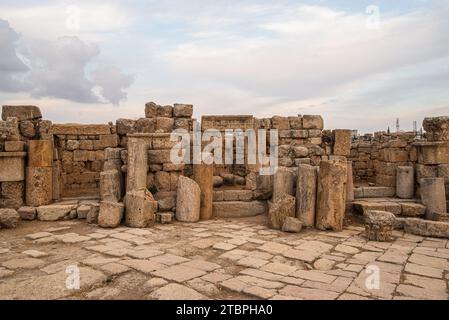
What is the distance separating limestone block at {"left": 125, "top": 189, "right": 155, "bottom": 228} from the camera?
820cm

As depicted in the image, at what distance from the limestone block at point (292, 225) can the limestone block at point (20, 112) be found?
24.1 ft

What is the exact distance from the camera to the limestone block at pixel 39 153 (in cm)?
897

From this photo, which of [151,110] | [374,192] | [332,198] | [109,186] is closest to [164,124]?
[151,110]

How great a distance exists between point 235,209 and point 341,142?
4.75 metres

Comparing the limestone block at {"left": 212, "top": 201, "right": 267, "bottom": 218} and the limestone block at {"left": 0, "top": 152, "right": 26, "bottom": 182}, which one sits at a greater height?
the limestone block at {"left": 0, "top": 152, "right": 26, "bottom": 182}

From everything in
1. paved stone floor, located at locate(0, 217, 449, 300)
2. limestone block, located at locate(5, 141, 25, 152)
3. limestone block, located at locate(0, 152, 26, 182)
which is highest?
limestone block, located at locate(5, 141, 25, 152)

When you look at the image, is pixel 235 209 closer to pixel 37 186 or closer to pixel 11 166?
pixel 37 186

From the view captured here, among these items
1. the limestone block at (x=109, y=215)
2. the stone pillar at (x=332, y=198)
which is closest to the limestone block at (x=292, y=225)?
the stone pillar at (x=332, y=198)

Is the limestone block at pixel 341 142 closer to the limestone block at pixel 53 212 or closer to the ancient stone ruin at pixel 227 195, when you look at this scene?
the ancient stone ruin at pixel 227 195

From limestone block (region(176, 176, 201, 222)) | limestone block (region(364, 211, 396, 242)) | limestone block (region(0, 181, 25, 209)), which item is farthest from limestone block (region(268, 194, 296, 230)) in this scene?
limestone block (region(0, 181, 25, 209))

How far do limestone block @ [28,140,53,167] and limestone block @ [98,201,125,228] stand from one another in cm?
221

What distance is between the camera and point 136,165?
8961 millimetres

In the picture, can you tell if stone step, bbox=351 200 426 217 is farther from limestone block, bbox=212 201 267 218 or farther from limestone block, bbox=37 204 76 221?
limestone block, bbox=37 204 76 221
